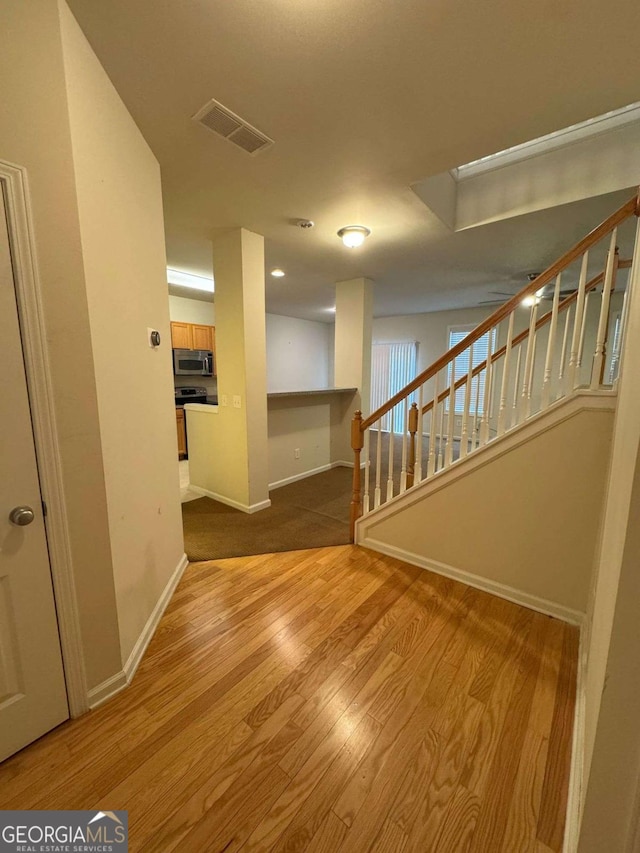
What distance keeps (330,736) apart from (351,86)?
2.76 metres

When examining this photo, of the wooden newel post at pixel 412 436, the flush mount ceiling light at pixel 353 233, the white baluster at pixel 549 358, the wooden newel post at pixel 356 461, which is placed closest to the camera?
the white baluster at pixel 549 358

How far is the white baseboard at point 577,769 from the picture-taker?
955 mm

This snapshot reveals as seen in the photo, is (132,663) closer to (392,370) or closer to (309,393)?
(309,393)

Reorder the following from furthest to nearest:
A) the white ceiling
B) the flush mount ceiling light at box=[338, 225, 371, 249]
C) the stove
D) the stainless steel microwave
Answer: the stove < the stainless steel microwave < the flush mount ceiling light at box=[338, 225, 371, 249] < the white ceiling

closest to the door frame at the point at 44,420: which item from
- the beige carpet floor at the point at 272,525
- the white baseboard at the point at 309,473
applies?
the beige carpet floor at the point at 272,525

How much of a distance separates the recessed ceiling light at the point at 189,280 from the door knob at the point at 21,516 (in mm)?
3856

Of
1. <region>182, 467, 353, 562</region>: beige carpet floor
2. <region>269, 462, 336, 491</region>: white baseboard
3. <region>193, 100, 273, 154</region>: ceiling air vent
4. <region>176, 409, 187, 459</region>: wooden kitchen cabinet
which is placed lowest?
<region>182, 467, 353, 562</region>: beige carpet floor

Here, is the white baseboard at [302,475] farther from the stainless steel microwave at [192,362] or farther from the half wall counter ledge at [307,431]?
the stainless steel microwave at [192,362]

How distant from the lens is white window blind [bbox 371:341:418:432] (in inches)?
273

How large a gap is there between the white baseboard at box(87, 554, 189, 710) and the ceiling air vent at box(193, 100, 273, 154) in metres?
2.61

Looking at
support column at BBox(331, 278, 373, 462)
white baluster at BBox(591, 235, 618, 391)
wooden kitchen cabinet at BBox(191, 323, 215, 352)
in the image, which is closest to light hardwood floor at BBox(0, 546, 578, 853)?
white baluster at BBox(591, 235, 618, 391)

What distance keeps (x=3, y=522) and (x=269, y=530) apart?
2.06 m

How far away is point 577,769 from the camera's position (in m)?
1.12

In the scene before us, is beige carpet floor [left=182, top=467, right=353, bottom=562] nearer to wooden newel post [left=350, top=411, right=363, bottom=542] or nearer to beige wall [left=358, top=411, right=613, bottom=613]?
wooden newel post [left=350, top=411, right=363, bottom=542]
